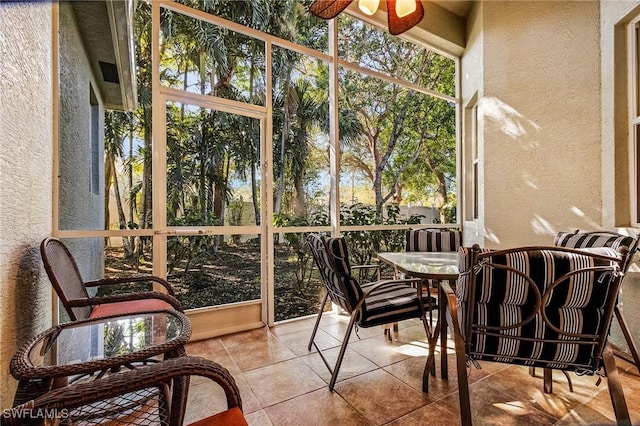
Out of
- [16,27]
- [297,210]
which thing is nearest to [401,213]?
[297,210]

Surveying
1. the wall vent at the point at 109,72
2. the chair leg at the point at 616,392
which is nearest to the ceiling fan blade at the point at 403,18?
the chair leg at the point at 616,392

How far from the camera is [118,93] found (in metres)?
2.76

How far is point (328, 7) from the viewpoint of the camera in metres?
1.96

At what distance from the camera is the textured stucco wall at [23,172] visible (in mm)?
1166

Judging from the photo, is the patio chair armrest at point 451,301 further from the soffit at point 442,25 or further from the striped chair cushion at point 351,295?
the soffit at point 442,25

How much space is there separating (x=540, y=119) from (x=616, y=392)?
260 centimetres

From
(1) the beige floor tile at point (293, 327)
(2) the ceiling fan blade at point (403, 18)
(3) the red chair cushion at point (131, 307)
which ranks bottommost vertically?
(1) the beige floor tile at point (293, 327)

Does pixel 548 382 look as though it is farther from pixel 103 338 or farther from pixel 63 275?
pixel 63 275

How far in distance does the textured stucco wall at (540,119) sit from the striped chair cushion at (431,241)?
0.64m

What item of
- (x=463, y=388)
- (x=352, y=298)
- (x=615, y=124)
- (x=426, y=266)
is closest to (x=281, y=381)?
Result: (x=352, y=298)

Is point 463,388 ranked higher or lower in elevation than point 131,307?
lower

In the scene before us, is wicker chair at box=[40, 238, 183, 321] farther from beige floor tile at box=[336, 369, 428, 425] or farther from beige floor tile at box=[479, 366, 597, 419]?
beige floor tile at box=[479, 366, 597, 419]

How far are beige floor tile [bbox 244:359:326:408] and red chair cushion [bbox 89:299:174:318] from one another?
77 cm

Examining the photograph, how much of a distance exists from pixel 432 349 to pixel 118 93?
353cm
